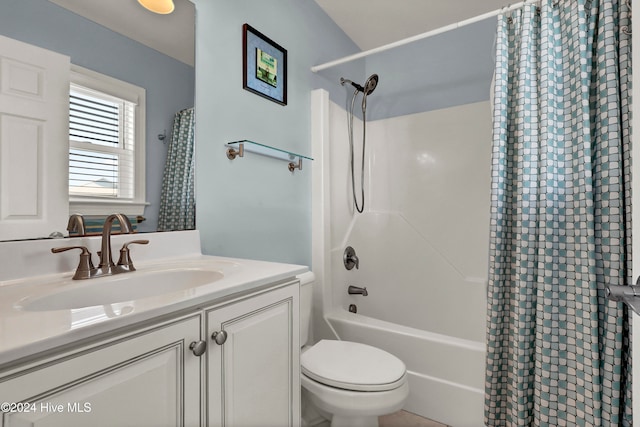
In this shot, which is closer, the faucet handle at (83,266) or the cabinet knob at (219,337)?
the cabinet knob at (219,337)

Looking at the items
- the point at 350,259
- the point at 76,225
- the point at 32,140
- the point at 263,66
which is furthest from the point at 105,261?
the point at 350,259

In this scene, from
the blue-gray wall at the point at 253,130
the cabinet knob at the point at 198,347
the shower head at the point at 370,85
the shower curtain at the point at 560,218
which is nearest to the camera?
the cabinet knob at the point at 198,347

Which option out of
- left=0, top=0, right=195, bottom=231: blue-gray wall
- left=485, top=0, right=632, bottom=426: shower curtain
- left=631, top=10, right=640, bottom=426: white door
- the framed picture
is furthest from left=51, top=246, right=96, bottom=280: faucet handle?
left=485, top=0, right=632, bottom=426: shower curtain

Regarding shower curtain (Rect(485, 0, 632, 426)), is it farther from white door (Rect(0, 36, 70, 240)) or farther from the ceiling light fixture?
white door (Rect(0, 36, 70, 240))

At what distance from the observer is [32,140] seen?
89cm

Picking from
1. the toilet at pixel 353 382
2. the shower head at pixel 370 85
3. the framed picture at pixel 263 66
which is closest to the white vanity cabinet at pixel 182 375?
the toilet at pixel 353 382

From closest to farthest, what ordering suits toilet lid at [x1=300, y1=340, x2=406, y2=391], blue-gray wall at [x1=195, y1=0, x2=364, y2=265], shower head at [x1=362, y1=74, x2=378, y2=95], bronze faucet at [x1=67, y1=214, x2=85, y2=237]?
bronze faucet at [x1=67, y1=214, x2=85, y2=237], toilet lid at [x1=300, y1=340, x2=406, y2=391], blue-gray wall at [x1=195, y1=0, x2=364, y2=265], shower head at [x1=362, y1=74, x2=378, y2=95]

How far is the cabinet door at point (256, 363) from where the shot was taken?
2.50 ft

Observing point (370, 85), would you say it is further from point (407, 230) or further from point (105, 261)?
point (105, 261)

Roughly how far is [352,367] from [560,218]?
3.30 feet

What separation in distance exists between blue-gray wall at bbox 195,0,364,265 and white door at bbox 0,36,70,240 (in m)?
0.47

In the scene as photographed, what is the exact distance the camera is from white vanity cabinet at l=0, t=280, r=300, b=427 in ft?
1.59

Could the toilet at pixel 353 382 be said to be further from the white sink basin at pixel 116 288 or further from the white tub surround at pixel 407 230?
the white sink basin at pixel 116 288

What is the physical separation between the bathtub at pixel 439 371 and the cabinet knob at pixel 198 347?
123cm
